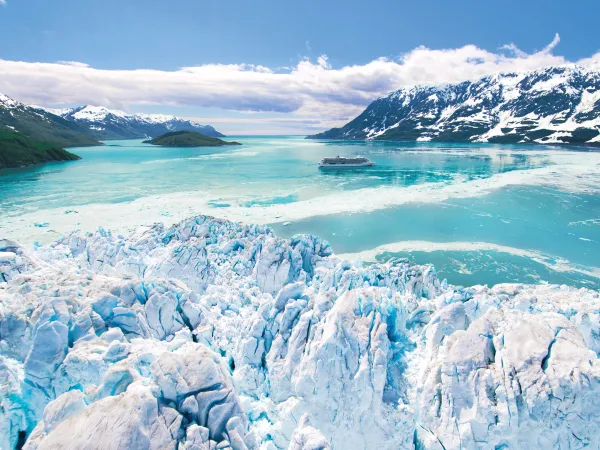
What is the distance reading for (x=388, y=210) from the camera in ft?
113

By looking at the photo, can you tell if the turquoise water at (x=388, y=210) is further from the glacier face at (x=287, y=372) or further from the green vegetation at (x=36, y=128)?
the green vegetation at (x=36, y=128)

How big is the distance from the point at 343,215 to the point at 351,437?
25661 mm

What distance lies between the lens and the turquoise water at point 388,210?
890 inches

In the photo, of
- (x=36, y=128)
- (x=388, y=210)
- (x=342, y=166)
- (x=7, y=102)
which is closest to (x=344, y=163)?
(x=342, y=166)

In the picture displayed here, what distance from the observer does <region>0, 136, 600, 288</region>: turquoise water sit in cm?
2261

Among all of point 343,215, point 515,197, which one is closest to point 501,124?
point 515,197

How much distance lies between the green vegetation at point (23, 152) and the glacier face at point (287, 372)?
244 feet

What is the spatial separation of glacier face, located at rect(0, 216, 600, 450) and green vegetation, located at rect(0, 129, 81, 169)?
7425cm

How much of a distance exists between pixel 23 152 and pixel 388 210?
76286 mm

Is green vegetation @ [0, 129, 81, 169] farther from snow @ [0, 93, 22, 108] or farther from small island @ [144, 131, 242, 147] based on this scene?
snow @ [0, 93, 22, 108]

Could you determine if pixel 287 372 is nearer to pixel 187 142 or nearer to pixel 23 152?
pixel 23 152

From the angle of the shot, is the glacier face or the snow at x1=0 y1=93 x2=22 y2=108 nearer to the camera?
the glacier face

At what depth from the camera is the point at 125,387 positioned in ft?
20.4

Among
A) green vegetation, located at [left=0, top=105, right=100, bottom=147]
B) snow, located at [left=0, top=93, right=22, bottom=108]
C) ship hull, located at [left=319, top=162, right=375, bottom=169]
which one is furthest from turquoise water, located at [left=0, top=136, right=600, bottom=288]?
snow, located at [left=0, top=93, right=22, bottom=108]
